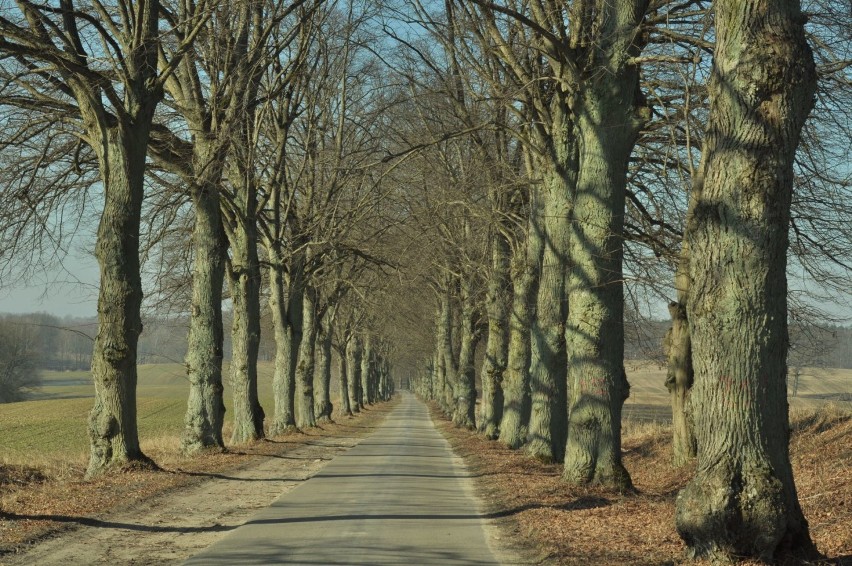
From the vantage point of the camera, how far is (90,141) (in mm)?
14305

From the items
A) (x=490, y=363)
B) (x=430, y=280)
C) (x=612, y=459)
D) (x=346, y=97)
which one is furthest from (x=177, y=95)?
(x=430, y=280)

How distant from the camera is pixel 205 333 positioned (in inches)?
720

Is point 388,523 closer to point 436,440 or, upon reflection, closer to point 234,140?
point 234,140

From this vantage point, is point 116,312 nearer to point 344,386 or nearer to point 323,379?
point 323,379

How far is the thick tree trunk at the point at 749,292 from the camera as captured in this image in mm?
6652

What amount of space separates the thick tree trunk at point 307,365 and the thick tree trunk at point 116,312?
1863 cm

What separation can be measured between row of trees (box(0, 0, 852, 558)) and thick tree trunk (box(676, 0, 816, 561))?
0.02m

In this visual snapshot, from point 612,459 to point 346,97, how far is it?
714 inches

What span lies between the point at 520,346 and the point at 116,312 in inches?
466

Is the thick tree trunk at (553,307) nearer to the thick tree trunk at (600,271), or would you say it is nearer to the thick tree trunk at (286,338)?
the thick tree trunk at (600,271)

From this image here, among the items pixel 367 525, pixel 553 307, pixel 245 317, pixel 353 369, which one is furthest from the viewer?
pixel 353 369

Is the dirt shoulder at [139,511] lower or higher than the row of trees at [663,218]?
lower

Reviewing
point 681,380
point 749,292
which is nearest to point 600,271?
point 681,380

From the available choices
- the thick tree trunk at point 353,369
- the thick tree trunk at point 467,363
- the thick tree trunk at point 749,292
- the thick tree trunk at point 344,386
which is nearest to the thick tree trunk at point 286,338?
the thick tree trunk at point 467,363
